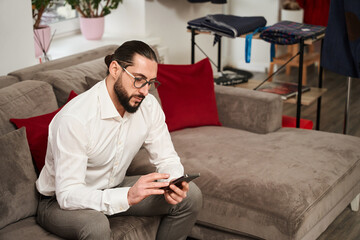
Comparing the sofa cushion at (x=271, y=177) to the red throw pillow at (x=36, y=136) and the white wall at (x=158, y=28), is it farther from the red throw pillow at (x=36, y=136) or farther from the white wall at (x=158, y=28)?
the white wall at (x=158, y=28)

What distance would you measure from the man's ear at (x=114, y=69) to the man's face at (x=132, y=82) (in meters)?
0.02

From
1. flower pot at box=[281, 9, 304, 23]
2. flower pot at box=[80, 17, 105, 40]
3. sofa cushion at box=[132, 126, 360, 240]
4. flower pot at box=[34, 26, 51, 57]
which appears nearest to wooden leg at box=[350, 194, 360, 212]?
sofa cushion at box=[132, 126, 360, 240]

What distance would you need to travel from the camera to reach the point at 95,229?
1867mm

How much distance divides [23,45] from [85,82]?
545 mm

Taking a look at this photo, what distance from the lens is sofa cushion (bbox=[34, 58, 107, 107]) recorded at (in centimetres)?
258

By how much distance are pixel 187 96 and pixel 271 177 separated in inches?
33.1

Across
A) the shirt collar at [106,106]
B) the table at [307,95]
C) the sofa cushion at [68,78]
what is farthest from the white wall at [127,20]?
the shirt collar at [106,106]

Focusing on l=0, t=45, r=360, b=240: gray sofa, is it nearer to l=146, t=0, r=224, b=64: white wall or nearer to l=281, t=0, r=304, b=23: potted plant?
l=146, t=0, r=224, b=64: white wall

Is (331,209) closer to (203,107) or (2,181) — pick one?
(203,107)

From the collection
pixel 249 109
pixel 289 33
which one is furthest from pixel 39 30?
pixel 289 33

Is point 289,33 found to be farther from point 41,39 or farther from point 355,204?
point 41,39

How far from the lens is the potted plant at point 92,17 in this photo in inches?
165

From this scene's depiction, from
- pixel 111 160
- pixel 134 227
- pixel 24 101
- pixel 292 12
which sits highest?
pixel 292 12

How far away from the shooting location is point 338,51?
8.75ft
